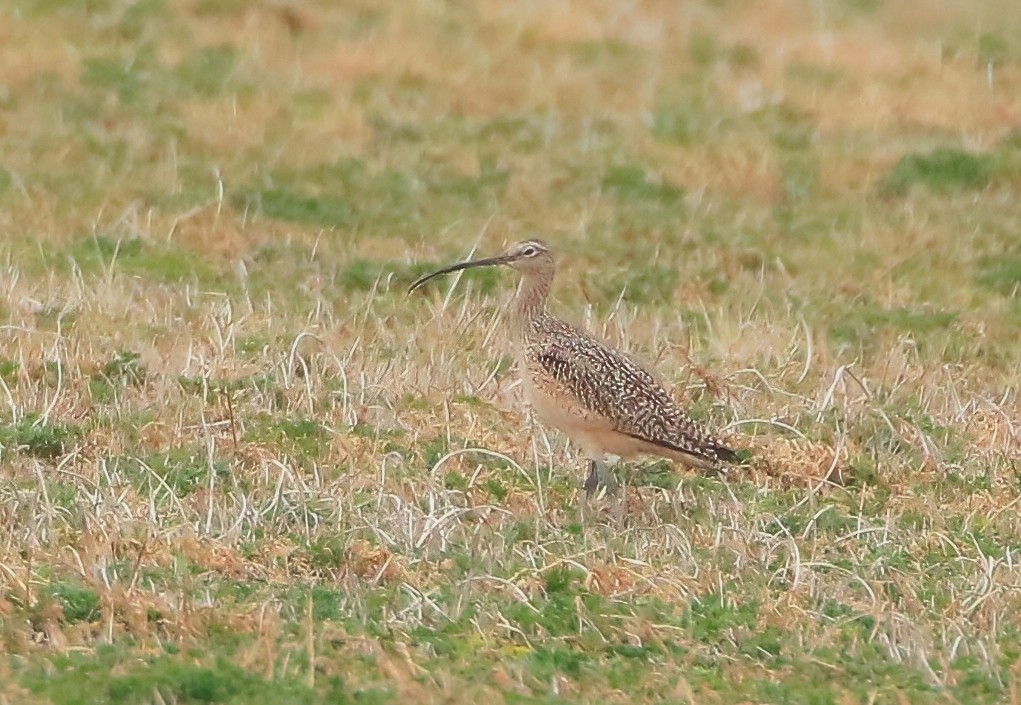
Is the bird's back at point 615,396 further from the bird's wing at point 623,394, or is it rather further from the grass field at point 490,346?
the grass field at point 490,346

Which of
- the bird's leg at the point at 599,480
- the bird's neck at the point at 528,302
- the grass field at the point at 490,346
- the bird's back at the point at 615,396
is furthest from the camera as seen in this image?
the bird's neck at the point at 528,302

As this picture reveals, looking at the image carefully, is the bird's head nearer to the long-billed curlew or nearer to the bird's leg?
the long-billed curlew

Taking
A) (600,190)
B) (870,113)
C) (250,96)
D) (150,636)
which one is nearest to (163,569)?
(150,636)

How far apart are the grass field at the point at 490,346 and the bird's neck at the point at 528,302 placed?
49 centimetres

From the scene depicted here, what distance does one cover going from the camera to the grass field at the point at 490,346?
23.8 feet

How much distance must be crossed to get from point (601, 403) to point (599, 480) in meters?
0.35

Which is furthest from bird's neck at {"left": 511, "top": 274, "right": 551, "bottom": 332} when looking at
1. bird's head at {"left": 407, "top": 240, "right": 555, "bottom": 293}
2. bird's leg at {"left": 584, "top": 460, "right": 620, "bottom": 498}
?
bird's leg at {"left": 584, "top": 460, "right": 620, "bottom": 498}

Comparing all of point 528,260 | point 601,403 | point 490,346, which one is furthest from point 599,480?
point 490,346

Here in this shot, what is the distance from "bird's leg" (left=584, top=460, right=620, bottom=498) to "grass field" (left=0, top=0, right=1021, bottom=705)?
0.08 metres

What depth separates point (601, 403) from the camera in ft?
31.4

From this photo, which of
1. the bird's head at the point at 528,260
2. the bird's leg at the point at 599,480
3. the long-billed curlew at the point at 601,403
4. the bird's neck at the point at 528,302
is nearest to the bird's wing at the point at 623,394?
the long-billed curlew at the point at 601,403

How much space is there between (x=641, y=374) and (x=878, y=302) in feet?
12.7

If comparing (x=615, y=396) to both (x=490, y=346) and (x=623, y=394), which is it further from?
(x=490, y=346)

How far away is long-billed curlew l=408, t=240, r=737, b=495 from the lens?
373 inches
